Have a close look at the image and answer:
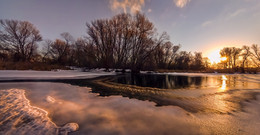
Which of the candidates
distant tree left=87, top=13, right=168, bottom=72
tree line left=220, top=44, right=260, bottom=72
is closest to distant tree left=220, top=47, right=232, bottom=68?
tree line left=220, top=44, right=260, bottom=72

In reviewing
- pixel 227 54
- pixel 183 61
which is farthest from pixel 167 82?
pixel 227 54

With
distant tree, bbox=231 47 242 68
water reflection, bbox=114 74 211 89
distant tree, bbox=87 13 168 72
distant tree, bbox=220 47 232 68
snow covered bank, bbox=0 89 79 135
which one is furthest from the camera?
distant tree, bbox=220 47 232 68

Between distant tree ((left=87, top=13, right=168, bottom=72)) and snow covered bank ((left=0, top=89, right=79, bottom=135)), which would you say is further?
distant tree ((left=87, top=13, right=168, bottom=72))

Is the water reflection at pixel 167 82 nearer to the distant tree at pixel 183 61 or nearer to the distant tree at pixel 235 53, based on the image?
the distant tree at pixel 183 61

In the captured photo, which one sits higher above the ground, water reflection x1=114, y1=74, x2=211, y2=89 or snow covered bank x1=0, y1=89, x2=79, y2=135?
snow covered bank x1=0, y1=89, x2=79, y2=135

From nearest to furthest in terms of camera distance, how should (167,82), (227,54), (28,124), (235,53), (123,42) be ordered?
(28,124), (167,82), (123,42), (235,53), (227,54)

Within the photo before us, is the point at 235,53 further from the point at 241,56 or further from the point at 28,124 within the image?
the point at 28,124

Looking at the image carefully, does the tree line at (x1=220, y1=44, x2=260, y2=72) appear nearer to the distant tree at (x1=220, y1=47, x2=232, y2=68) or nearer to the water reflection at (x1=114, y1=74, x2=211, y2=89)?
the distant tree at (x1=220, y1=47, x2=232, y2=68)

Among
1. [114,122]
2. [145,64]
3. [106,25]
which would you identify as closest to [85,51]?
[106,25]

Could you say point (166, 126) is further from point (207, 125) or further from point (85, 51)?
point (85, 51)

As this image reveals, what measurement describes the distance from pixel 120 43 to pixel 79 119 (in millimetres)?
19265

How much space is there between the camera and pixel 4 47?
69.3 ft

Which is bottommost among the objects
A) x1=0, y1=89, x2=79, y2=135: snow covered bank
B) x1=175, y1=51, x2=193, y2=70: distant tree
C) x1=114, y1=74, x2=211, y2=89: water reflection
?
x1=114, y1=74, x2=211, y2=89: water reflection

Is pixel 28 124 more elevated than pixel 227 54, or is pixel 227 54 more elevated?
pixel 227 54
